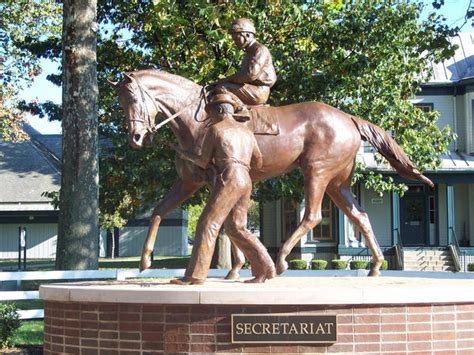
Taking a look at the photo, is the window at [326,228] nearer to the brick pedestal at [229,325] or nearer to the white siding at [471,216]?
the white siding at [471,216]

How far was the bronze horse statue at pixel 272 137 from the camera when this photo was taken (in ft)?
27.9

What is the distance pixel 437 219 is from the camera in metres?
30.8

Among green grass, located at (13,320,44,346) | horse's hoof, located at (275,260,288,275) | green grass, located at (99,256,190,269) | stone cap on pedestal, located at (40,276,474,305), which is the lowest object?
green grass, located at (13,320,44,346)

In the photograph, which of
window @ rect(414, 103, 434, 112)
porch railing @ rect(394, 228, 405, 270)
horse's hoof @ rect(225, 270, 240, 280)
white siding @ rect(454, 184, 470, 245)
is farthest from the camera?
white siding @ rect(454, 184, 470, 245)

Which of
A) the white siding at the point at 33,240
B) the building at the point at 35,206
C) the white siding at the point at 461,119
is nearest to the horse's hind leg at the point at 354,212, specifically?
the white siding at the point at 461,119

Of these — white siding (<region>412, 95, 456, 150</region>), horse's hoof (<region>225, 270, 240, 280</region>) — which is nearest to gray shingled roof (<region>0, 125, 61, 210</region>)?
white siding (<region>412, 95, 456, 150</region>)

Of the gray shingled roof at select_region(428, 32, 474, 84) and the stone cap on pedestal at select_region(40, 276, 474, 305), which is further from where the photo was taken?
the gray shingled roof at select_region(428, 32, 474, 84)

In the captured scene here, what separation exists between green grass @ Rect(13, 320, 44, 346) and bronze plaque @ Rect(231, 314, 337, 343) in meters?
5.36

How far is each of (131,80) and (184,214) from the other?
40.2m

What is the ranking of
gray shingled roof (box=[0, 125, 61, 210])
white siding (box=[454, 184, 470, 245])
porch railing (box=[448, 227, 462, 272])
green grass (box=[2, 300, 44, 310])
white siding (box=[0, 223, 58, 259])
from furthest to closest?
white siding (box=[0, 223, 58, 259])
gray shingled roof (box=[0, 125, 61, 210])
white siding (box=[454, 184, 470, 245])
porch railing (box=[448, 227, 462, 272])
green grass (box=[2, 300, 44, 310])

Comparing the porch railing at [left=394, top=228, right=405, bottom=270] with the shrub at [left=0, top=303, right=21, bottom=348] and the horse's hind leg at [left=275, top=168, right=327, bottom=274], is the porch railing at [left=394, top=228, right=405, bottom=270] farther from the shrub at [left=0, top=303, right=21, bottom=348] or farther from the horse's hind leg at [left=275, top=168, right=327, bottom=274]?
the horse's hind leg at [left=275, top=168, right=327, bottom=274]

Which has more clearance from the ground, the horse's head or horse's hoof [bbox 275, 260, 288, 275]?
the horse's head

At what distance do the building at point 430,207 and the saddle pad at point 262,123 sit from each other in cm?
A: 2070

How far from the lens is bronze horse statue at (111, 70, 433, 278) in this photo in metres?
8.51
